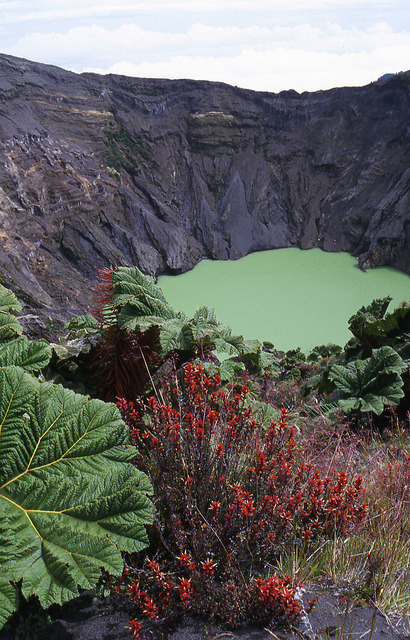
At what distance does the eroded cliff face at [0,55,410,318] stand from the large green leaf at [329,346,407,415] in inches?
549

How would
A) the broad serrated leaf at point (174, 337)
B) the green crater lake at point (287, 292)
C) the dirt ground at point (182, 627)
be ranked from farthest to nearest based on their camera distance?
1. the green crater lake at point (287, 292)
2. the broad serrated leaf at point (174, 337)
3. the dirt ground at point (182, 627)

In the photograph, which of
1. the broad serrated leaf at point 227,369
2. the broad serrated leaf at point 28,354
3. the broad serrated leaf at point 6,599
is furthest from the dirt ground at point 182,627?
the broad serrated leaf at point 227,369

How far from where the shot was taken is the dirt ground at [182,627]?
1.46 m

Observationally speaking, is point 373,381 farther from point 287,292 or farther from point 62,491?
point 287,292

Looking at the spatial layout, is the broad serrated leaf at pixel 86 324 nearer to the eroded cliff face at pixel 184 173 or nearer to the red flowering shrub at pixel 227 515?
the red flowering shrub at pixel 227 515

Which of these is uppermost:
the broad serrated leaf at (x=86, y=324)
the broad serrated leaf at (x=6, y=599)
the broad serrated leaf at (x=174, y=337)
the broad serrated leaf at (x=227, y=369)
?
the broad serrated leaf at (x=174, y=337)

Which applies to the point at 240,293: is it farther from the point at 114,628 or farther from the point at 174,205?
the point at 114,628

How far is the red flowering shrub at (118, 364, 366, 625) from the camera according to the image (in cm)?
151

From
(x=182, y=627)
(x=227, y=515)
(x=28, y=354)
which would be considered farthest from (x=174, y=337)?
(x=182, y=627)

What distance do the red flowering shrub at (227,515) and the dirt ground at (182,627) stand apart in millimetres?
48

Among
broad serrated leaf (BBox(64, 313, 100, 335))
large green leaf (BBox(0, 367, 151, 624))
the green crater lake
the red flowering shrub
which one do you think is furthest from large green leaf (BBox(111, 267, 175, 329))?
the green crater lake

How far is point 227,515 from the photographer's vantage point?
1.61 m

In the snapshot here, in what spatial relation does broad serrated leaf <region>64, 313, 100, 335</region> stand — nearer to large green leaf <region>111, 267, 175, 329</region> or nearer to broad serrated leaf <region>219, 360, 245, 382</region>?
large green leaf <region>111, 267, 175, 329</region>

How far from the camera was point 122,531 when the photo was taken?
143cm
